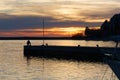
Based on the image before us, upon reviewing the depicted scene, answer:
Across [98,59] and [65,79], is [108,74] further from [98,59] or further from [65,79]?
[98,59]

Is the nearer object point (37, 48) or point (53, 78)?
point (53, 78)

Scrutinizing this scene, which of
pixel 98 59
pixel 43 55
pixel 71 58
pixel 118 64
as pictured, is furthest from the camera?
pixel 43 55

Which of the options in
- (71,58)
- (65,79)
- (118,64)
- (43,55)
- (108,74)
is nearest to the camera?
(118,64)

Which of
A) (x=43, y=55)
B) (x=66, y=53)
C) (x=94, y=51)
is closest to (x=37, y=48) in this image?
(x=43, y=55)

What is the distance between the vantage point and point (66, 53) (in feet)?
302

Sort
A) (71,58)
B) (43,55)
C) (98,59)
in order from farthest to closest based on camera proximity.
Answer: (43,55)
(71,58)
(98,59)

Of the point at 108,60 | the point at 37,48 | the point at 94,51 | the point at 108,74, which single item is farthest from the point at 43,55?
the point at 108,60

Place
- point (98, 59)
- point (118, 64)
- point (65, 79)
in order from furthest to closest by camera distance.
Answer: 1. point (98, 59)
2. point (65, 79)
3. point (118, 64)

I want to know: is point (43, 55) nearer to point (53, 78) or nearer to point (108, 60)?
point (53, 78)

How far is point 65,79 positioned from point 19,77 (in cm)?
646

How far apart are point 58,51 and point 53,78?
138 feet

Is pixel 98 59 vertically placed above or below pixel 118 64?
below

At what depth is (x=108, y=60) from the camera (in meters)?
34.6

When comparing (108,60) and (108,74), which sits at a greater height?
(108,60)
